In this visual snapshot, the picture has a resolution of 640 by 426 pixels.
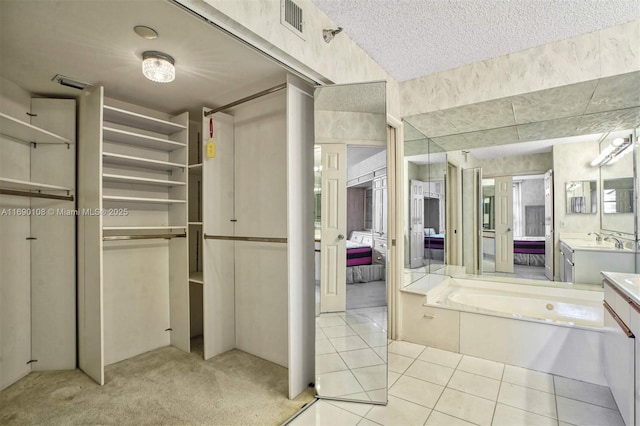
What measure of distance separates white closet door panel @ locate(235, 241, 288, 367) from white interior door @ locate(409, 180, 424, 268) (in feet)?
4.75

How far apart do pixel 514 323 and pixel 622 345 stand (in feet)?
2.83

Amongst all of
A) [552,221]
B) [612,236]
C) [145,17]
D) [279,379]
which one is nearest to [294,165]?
[145,17]

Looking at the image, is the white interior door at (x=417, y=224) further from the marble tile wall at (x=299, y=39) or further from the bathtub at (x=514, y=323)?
the marble tile wall at (x=299, y=39)

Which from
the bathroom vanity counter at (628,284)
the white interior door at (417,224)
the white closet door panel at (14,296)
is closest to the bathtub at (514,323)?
the white interior door at (417,224)

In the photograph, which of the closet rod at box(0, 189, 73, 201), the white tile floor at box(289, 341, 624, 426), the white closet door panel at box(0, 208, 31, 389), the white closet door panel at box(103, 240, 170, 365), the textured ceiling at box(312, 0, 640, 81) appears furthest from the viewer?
the white closet door panel at box(103, 240, 170, 365)

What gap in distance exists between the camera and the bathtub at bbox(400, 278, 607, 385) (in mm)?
2352

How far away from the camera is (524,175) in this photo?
3.12m

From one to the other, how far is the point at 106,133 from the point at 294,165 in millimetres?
1668

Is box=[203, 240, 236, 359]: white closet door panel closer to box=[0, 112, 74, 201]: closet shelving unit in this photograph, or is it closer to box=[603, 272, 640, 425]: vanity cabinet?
box=[0, 112, 74, 201]: closet shelving unit

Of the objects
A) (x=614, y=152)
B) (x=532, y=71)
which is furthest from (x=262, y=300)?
(x=614, y=152)

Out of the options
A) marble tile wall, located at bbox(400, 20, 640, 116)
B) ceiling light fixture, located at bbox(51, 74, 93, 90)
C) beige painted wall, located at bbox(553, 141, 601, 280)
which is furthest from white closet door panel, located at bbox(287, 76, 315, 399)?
beige painted wall, located at bbox(553, 141, 601, 280)

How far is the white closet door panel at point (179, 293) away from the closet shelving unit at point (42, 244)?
76 cm

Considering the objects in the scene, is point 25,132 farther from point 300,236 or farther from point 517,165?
point 517,165

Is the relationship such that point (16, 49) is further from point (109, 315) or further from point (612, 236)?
point (612, 236)
